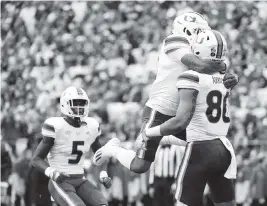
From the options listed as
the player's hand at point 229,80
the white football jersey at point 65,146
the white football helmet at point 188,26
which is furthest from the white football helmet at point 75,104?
the player's hand at point 229,80

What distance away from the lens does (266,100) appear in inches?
504

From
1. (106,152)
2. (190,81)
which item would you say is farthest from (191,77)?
(106,152)

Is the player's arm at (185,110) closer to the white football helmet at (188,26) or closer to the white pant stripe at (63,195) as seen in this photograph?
the white football helmet at (188,26)

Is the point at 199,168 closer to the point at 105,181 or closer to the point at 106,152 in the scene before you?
the point at 106,152

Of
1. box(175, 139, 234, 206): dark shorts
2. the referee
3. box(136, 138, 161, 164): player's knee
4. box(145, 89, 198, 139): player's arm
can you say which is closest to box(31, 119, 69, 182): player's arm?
box(136, 138, 161, 164): player's knee

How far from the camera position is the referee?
33.7 ft

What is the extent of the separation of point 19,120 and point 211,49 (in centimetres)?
733

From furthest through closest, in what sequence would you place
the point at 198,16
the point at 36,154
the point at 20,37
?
1. the point at 20,37
2. the point at 36,154
3. the point at 198,16

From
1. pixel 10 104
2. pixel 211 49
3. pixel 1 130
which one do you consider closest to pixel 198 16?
pixel 211 49

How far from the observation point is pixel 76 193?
7562mm

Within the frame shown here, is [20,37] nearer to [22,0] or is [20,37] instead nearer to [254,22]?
[22,0]

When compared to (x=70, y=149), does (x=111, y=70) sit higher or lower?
higher

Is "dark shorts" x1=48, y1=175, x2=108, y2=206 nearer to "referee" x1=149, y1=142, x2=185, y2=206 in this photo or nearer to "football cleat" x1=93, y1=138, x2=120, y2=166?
"football cleat" x1=93, y1=138, x2=120, y2=166

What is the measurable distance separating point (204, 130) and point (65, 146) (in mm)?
1965
